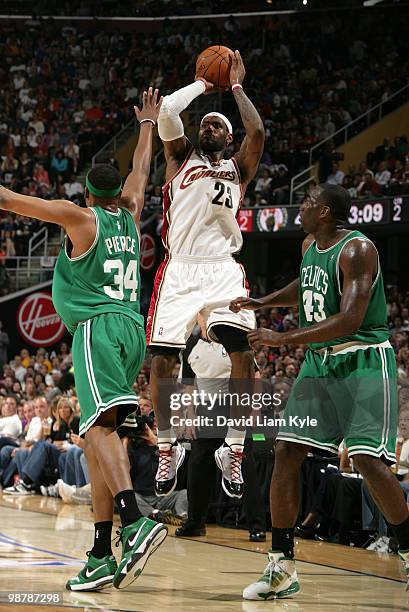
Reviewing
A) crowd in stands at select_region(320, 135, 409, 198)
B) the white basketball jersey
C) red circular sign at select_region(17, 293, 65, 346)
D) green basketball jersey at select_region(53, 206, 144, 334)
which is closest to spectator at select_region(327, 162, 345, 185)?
Result: crowd in stands at select_region(320, 135, 409, 198)

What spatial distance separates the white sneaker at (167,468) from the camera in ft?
20.9

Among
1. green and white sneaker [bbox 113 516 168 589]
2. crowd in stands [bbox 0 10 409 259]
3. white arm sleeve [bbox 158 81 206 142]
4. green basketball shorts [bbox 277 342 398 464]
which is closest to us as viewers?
green and white sneaker [bbox 113 516 168 589]

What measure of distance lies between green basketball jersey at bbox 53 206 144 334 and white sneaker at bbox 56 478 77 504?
234 inches

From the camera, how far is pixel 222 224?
22.2ft

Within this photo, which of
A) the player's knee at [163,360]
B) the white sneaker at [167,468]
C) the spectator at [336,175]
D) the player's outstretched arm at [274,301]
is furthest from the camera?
the spectator at [336,175]

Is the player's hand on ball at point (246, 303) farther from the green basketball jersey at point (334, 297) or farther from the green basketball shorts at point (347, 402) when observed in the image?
the green basketball shorts at point (347, 402)

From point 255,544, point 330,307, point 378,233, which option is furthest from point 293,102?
point 330,307

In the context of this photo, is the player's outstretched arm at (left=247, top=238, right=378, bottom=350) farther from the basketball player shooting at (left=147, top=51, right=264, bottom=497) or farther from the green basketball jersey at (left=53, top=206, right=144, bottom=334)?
the basketball player shooting at (left=147, top=51, right=264, bottom=497)

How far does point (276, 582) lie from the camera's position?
5.39 m

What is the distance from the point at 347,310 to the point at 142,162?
1.81m

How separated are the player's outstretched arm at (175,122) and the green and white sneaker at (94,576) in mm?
2671

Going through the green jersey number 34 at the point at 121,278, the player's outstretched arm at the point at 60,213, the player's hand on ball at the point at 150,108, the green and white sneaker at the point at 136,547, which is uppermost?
the player's hand on ball at the point at 150,108

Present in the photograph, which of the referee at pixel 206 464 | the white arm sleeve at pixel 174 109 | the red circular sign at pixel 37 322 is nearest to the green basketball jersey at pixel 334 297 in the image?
the white arm sleeve at pixel 174 109

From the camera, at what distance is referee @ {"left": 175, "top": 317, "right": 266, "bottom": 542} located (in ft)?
26.5
